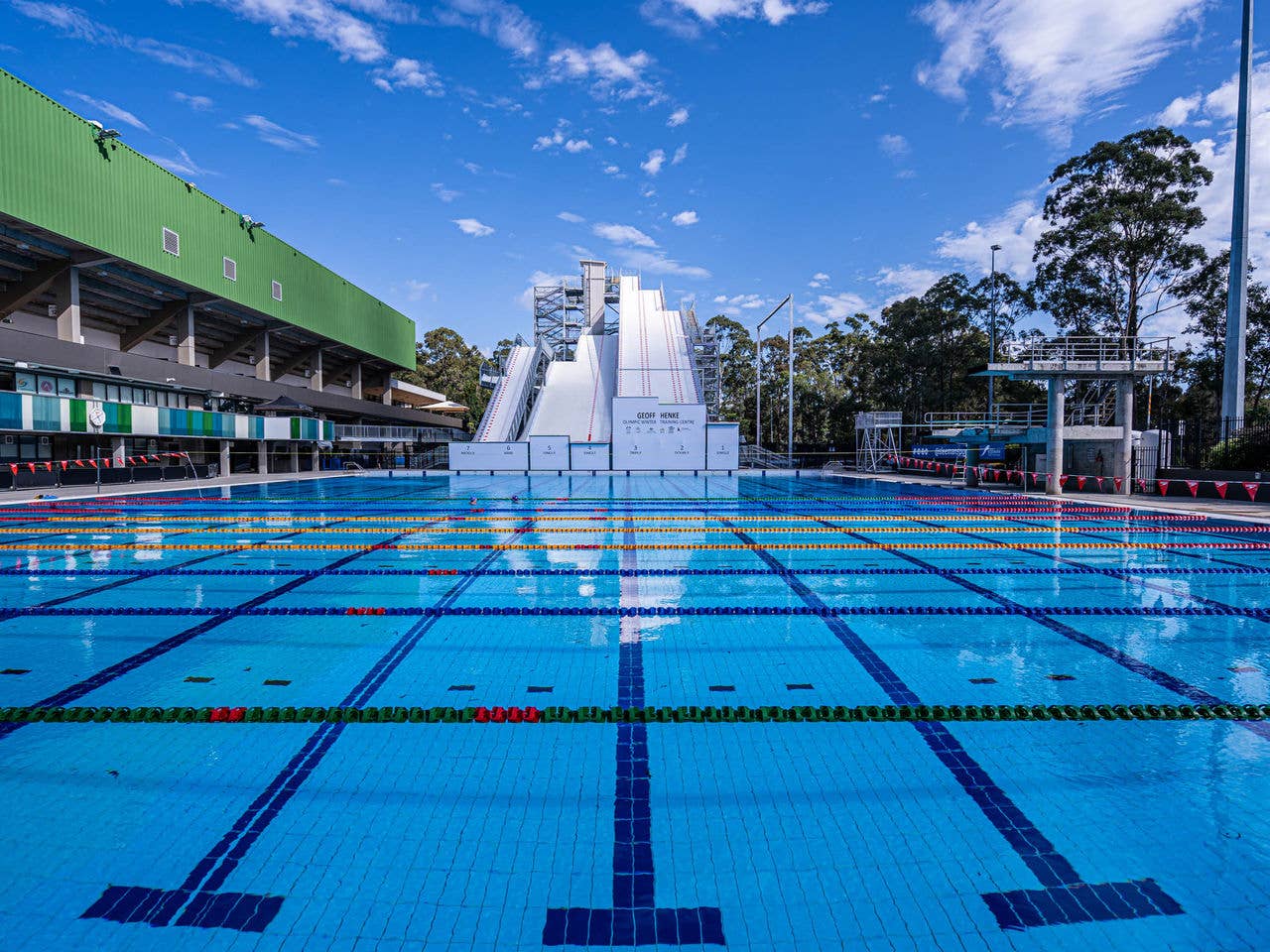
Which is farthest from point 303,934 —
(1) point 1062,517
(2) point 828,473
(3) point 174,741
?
(2) point 828,473

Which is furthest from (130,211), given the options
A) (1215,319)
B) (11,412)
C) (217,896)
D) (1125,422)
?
(1215,319)

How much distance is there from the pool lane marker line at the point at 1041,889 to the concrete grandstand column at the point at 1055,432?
1333cm

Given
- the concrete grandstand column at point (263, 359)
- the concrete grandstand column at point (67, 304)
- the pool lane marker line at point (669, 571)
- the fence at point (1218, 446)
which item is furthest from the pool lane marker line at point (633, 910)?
the concrete grandstand column at point (263, 359)

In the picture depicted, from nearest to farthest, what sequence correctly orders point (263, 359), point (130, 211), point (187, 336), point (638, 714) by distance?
point (638, 714) → point (130, 211) → point (187, 336) → point (263, 359)

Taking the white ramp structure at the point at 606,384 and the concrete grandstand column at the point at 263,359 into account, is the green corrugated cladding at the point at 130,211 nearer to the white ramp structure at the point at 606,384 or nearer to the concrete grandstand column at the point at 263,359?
the concrete grandstand column at the point at 263,359

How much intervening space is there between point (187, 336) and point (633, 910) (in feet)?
80.6

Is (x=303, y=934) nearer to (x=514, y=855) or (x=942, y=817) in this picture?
(x=514, y=855)

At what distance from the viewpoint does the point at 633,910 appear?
6.32 ft

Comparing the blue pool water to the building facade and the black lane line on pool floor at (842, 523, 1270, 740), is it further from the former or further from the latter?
the building facade

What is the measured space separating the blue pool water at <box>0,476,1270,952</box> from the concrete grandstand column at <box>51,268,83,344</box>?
1435cm

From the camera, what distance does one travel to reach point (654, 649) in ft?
14.0

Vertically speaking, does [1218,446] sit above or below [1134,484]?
above

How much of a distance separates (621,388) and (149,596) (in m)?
20.9

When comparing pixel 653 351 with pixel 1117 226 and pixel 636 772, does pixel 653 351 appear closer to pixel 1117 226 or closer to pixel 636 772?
pixel 1117 226
